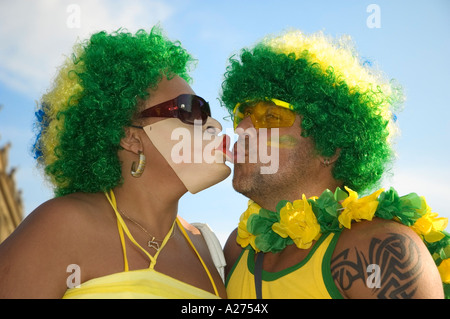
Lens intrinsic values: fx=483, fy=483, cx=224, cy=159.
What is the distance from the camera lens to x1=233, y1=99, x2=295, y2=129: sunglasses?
4.03 metres

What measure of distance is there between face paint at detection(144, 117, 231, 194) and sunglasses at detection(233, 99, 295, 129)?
1.30ft

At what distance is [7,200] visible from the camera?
39156 millimetres

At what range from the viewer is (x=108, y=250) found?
3.19 meters

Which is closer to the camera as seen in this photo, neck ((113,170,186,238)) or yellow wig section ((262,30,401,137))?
neck ((113,170,186,238))

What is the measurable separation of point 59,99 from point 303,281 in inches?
90.9

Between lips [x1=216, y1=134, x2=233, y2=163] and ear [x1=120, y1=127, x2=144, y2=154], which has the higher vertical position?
ear [x1=120, y1=127, x2=144, y2=154]

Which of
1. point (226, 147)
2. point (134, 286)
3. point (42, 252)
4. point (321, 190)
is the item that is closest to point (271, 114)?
point (226, 147)

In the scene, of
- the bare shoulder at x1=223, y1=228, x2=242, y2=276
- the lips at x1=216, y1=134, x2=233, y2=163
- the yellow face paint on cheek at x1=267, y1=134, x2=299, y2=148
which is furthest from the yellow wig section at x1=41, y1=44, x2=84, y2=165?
the bare shoulder at x1=223, y1=228, x2=242, y2=276

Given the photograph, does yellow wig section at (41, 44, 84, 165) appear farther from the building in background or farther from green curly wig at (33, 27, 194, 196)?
the building in background

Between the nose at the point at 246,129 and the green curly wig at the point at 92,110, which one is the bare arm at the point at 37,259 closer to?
the green curly wig at the point at 92,110

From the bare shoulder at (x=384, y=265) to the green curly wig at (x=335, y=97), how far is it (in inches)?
43.8

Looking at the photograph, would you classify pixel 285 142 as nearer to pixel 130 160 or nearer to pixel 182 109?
pixel 182 109

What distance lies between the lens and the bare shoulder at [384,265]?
2777 mm
